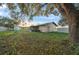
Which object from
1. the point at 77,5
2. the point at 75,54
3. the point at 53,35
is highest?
the point at 77,5

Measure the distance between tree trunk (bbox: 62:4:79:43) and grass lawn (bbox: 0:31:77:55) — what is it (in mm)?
75

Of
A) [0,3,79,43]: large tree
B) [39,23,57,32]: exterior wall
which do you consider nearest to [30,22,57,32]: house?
[39,23,57,32]: exterior wall

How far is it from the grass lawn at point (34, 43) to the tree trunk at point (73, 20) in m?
0.07

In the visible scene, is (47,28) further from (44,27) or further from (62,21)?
(62,21)

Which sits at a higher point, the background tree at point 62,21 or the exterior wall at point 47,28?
the background tree at point 62,21

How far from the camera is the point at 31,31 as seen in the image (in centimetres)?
192

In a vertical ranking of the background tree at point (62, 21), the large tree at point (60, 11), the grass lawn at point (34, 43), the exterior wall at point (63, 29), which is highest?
the large tree at point (60, 11)

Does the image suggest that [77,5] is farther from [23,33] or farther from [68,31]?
[23,33]

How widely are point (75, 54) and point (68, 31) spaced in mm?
253

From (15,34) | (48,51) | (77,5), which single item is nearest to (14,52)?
(15,34)

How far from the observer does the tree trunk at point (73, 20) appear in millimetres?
1905

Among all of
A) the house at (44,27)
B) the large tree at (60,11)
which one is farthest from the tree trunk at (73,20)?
the house at (44,27)

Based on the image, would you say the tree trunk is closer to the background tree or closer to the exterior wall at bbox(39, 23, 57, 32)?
the background tree

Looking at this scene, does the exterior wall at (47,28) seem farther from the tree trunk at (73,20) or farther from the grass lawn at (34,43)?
the tree trunk at (73,20)
